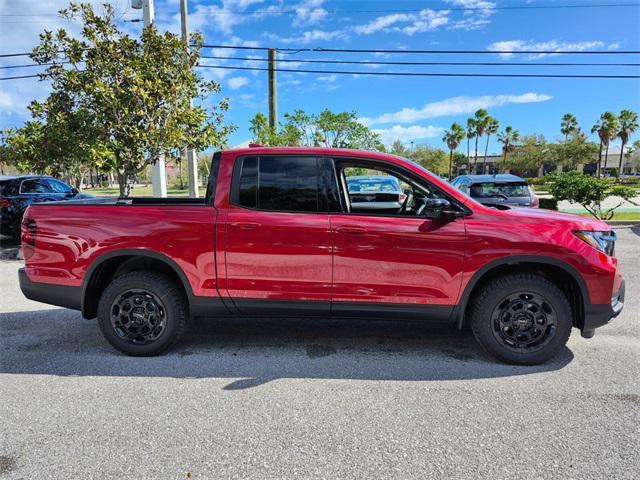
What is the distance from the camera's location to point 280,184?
12.0ft

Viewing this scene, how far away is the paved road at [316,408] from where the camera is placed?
94.4 inches

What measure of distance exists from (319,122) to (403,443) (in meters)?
25.2

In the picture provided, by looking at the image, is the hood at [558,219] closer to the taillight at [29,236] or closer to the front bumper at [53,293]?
the front bumper at [53,293]

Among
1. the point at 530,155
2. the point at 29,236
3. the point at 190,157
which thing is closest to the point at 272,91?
the point at 190,157

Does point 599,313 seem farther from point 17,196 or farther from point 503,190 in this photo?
point 17,196

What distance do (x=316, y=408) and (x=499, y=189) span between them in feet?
27.9

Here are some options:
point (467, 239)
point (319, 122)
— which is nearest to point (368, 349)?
point (467, 239)

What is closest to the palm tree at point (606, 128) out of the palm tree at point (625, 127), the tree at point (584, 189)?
the palm tree at point (625, 127)

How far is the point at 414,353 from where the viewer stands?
12.9 ft

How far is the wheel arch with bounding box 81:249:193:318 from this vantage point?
3.65m

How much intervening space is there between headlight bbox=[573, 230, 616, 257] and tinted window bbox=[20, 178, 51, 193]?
35.9ft

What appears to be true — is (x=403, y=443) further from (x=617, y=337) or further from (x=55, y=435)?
(x=617, y=337)

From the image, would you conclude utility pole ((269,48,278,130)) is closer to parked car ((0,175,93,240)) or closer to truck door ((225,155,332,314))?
parked car ((0,175,93,240))

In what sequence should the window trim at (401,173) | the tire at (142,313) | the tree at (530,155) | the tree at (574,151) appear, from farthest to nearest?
the tree at (530,155) < the tree at (574,151) < the tire at (142,313) < the window trim at (401,173)
